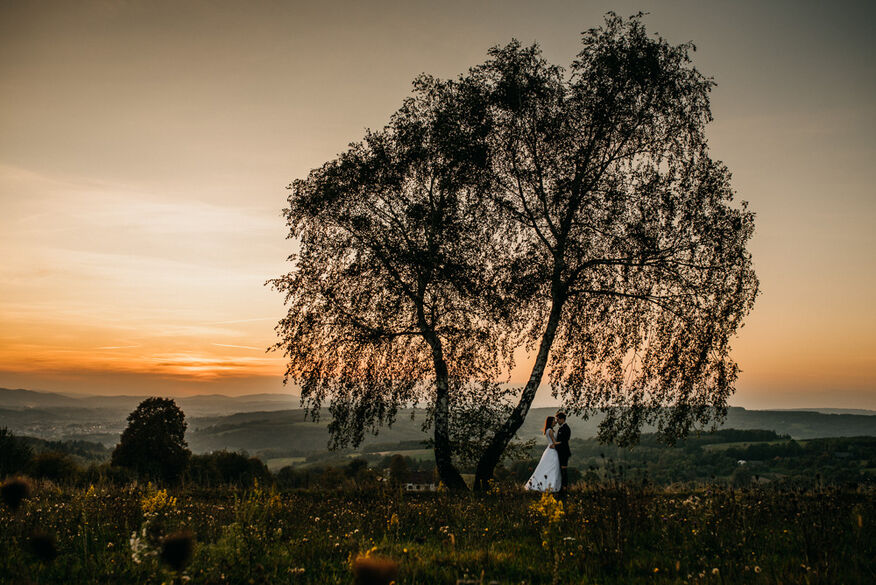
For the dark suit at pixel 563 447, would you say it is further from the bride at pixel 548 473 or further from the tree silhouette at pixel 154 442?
the tree silhouette at pixel 154 442

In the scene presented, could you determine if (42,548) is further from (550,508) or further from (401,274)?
(401,274)

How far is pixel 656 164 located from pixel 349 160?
9652mm

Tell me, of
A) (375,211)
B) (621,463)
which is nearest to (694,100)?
(375,211)

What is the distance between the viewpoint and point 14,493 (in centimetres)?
230

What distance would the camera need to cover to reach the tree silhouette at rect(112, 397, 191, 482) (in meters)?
39.8

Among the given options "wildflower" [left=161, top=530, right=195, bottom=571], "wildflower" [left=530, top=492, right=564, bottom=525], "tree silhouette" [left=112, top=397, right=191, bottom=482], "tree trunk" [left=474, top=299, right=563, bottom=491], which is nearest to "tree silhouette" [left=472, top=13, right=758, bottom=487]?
"tree trunk" [left=474, top=299, right=563, bottom=491]

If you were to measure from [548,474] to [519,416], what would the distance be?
7.08 ft

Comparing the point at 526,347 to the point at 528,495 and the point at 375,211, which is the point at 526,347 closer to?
the point at 528,495

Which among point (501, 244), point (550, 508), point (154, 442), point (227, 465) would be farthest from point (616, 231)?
point (227, 465)

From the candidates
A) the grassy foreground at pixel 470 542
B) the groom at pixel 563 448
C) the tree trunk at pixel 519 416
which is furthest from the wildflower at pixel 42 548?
the tree trunk at pixel 519 416

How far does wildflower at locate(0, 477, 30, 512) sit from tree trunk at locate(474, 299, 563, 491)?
14.3m

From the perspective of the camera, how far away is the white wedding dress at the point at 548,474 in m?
14.1

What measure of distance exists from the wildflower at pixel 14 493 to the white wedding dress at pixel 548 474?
1318cm

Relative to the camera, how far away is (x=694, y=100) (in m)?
15.0
